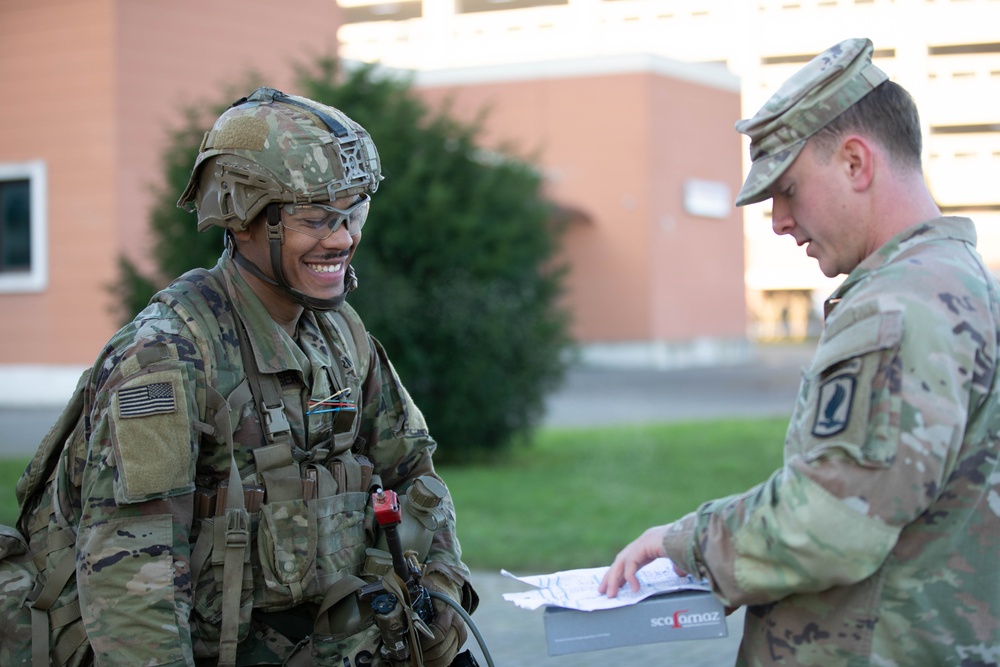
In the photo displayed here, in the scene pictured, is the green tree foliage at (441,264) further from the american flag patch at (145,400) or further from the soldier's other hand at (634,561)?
the soldier's other hand at (634,561)

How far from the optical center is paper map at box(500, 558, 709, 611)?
2121mm

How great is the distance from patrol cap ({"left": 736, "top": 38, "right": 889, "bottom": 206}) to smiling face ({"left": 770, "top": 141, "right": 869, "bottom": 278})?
0.03 metres

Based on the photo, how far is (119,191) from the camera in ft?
55.8

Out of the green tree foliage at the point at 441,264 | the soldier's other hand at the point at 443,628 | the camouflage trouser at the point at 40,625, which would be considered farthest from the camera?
the green tree foliage at the point at 441,264

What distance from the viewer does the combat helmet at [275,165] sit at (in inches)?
104

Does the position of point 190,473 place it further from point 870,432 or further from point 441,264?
point 441,264

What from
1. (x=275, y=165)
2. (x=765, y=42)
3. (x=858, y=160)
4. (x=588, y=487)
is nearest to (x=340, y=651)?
(x=275, y=165)

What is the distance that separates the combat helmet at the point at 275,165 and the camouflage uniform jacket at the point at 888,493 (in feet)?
4.11

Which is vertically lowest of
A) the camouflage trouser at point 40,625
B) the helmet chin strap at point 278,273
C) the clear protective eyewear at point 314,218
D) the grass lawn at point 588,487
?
the grass lawn at point 588,487

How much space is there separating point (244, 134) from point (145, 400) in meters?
0.76

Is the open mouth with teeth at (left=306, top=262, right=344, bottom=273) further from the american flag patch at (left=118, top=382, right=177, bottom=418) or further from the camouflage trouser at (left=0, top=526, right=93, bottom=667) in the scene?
the camouflage trouser at (left=0, top=526, right=93, bottom=667)

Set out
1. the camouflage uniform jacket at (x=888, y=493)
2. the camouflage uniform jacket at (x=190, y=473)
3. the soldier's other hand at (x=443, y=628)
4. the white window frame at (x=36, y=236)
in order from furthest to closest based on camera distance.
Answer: the white window frame at (x=36, y=236) → the soldier's other hand at (x=443, y=628) → the camouflage uniform jacket at (x=190, y=473) → the camouflage uniform jacket at (x=888, y=493)

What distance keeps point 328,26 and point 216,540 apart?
19217mm

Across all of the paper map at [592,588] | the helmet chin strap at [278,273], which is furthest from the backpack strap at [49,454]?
the paper map at [592,588]
